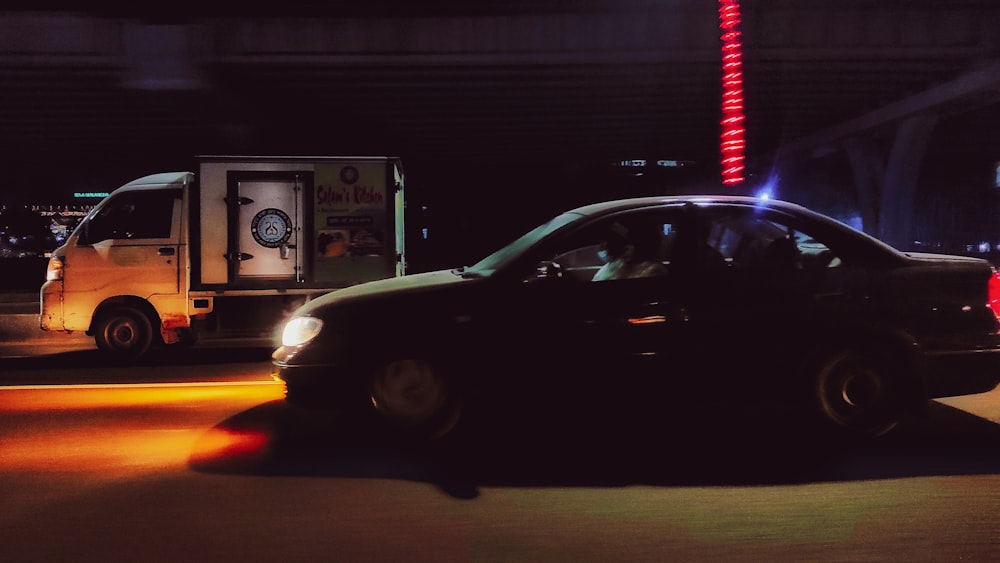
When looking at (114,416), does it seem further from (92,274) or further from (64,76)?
(64,76)

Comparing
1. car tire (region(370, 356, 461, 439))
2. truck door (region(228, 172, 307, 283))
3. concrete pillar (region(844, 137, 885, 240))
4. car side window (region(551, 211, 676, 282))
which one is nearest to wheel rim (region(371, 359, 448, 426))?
car tire (region(370, 356, 461, 439))

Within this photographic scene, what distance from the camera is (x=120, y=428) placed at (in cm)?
643

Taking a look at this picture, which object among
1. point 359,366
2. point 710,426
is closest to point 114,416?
point 359,366

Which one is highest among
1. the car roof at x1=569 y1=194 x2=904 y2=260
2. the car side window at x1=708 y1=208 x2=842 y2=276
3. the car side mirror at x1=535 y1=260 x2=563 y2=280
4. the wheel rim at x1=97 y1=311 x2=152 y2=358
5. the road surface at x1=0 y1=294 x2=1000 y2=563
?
the car roof at x1=569 y1=194 x2=904 y2=260

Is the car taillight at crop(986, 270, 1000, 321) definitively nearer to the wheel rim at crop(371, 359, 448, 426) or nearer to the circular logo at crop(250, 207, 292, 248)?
the wheel rim at crop(371, 359, 448, 426)

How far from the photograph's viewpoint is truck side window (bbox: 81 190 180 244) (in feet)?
33.1

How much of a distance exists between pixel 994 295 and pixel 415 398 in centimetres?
379

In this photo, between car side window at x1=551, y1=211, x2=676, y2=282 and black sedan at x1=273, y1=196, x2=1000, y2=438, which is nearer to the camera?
black sedan at x1=273, y1=196, x2=1000, y2=438

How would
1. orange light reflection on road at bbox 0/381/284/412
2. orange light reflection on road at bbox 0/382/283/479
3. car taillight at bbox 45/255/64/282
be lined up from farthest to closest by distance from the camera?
car taillight at bbox 45/255/64/282
orange light reflection on road at bbox 0/381/284/412
orange light reflection on road at bbox 0/382/283/479

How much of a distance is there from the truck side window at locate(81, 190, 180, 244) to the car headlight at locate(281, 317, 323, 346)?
4.88m

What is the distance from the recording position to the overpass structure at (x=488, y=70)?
22.3 meters

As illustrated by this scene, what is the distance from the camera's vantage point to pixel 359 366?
565 cm

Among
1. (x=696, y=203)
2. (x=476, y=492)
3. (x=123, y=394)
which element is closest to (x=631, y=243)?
(x=696, y=203)

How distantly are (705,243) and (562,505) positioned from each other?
212 centimetres
